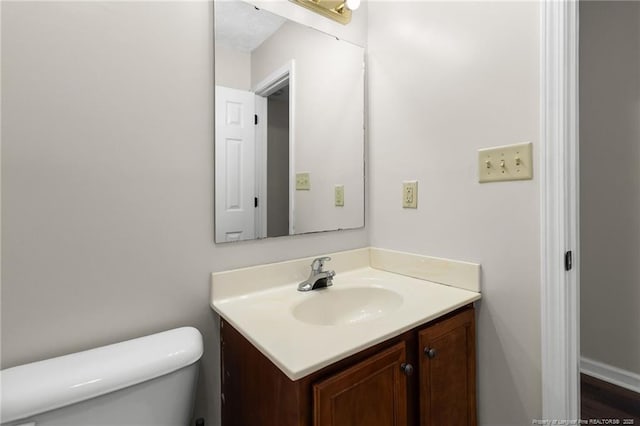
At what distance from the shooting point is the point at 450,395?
1.05 metres

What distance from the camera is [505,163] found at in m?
1.08

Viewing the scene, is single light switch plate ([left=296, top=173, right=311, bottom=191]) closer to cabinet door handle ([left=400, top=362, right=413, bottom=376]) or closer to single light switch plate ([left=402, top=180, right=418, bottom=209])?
single light switch plate ([left=402, top=180, right=418, bottom=209])

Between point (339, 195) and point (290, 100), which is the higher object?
point (290, 100)

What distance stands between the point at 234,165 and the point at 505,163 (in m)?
0.97

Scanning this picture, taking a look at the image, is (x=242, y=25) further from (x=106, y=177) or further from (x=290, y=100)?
(x=106, y=177)

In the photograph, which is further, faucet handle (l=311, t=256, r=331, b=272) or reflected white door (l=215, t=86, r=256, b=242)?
faucet handle (l=311, t=256, r=331, b=272)

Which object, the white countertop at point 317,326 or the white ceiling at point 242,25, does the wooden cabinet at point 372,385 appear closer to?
the white countertop at point 317,326

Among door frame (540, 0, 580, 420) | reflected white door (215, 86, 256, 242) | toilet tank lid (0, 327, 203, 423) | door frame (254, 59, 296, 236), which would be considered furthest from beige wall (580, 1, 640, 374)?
toilet tank lid (0, 327, 203, 423)

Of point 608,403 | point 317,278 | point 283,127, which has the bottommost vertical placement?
point 608,403

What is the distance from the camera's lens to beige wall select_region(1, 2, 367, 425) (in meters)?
0.82

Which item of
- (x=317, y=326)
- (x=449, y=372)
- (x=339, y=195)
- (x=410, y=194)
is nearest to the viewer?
(x=317, y=326)

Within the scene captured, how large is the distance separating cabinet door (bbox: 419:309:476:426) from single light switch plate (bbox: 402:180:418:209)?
481mm

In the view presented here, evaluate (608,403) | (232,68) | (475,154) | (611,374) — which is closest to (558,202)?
(475,154)

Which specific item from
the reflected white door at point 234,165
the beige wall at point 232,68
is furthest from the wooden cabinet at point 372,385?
the beige wall at point 232,68
